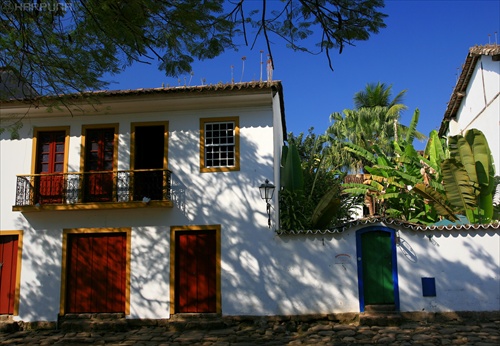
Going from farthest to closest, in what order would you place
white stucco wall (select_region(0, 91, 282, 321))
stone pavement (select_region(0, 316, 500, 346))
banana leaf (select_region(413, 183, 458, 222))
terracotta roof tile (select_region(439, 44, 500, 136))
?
terracotta roof tile (select_region(439, 44, 500, 136)), banana leaf (select_region(413, 183, 458, 222)), white stucco wall (select_region(0, 91, 282, 321)), stone pavement (select_region(0, 316, 500, 346))

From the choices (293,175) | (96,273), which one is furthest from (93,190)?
(293,175)

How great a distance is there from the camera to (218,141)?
484 inches

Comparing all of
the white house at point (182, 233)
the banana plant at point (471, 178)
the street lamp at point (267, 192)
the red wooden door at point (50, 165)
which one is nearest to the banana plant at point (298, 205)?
the white house at point (182, 233)

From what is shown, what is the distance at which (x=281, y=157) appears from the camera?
556 inches

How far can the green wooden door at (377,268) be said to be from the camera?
36.0 feet

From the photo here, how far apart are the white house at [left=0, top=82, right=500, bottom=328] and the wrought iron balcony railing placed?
34 millimetres

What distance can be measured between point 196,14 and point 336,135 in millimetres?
22239

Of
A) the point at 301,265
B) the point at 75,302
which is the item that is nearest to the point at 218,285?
the point at 301,265

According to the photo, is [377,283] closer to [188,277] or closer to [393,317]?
[393,317]

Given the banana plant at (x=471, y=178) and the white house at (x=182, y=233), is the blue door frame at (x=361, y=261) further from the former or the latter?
the banana plant at (x=471, y=178)

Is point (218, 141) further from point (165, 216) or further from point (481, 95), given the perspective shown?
point (481, 95)

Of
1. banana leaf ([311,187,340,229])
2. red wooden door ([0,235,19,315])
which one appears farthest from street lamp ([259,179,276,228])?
red wooden door ([0,235,19,315])

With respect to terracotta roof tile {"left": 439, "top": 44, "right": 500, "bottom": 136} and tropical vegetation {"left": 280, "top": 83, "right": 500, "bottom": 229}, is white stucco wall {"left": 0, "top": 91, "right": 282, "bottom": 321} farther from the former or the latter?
terracotta roof tile {"left": 439, "top": 44, "right": 500, "bottom": 136}

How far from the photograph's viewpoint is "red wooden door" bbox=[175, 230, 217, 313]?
1163cm
